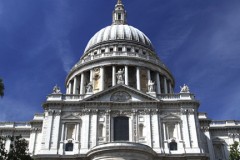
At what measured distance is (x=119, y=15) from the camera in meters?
71.0

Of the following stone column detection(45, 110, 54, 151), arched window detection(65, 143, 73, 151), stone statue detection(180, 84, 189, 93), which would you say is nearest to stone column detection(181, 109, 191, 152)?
stone statue detection(180, 84, 189, 93)

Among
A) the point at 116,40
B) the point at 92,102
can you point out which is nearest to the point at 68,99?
the point at 92,102

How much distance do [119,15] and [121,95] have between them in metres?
36.3

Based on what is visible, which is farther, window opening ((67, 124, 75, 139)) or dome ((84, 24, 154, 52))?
dome ((84, 24, 154, 52))

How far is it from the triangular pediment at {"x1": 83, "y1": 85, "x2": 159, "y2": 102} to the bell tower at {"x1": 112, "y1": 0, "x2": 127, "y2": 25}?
3293 cm

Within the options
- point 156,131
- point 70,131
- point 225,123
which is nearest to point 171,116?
point 156,131

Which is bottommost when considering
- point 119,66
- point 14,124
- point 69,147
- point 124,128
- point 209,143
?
point 69,147

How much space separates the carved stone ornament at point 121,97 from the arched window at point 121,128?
2.75 meters

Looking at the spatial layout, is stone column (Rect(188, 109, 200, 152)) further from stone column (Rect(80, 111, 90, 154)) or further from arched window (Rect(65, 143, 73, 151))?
arched window (Rect(65, 143, 73, 151))

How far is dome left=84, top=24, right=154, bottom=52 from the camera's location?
6047cm

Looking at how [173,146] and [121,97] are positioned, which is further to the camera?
[121,97]

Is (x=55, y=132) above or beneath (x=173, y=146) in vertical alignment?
above

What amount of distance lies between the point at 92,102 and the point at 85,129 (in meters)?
3.98

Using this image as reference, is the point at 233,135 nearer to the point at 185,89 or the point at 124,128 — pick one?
the point at 185,89
